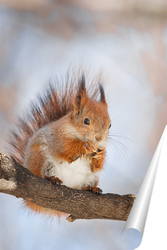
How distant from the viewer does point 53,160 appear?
1298 mm

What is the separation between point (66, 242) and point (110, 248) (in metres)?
0.28

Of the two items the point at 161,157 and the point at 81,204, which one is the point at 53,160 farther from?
the point at 161,157

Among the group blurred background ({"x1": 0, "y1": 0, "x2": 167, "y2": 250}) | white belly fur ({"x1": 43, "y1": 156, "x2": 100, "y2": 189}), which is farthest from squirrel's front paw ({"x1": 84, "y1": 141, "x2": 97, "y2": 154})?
blurred background ({"x1": 0, "y1": 0, "x2": 167, "y2": 250})

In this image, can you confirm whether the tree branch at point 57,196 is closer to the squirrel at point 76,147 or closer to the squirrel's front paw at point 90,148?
the squirrel at point 76,147

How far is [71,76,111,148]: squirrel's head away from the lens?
3.89 ft

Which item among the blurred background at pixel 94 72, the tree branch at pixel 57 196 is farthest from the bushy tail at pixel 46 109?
the tree branch at pixel 57 196

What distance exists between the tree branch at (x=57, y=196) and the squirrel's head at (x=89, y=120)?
25 cm

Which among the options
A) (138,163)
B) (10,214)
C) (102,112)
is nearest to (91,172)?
(102,112)

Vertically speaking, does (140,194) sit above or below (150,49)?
below

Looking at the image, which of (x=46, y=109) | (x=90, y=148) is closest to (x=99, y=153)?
(x=90, y=148)

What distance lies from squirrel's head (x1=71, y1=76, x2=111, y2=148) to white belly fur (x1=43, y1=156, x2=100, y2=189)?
141 millimetres

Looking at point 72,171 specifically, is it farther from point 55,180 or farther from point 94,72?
point 94,72

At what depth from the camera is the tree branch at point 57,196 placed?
1.06 meters

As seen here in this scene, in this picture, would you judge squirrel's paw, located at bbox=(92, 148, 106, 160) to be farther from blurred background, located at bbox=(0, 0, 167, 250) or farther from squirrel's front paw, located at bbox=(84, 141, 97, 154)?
blurred background, located at bbox=(0, 0, 167, 250)
